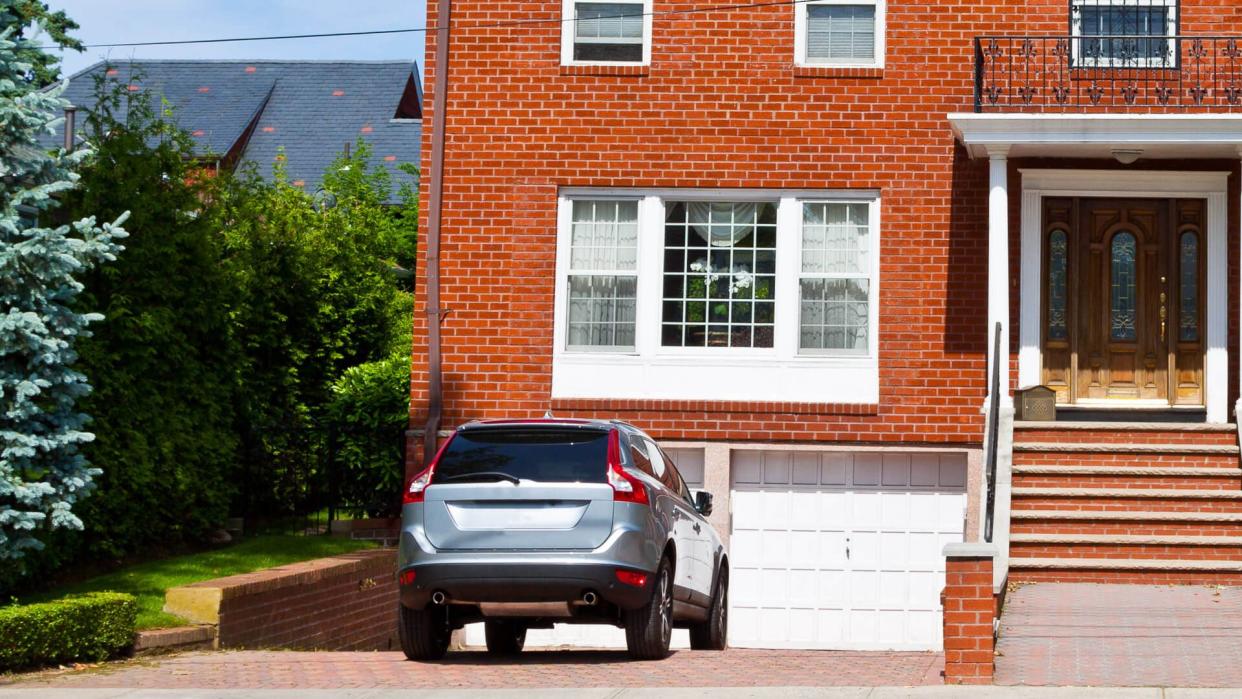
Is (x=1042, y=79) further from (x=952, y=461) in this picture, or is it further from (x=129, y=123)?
(x=129, y=123)

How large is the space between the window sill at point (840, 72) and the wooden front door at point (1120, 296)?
2327mm

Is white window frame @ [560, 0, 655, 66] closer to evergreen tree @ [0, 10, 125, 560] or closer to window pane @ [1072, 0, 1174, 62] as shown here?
window pane @ [1072, 0, 1174, 62]

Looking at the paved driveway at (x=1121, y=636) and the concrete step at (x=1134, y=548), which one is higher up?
the concrete step at (x=1134, y=548)

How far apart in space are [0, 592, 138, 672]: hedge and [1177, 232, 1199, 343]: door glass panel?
36.6 feet

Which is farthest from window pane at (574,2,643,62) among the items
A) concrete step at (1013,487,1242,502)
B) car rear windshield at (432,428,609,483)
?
car rear windshield at (432,428,609,483)

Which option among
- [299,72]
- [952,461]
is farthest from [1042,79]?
[299,72]

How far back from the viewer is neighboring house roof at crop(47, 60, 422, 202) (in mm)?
43094

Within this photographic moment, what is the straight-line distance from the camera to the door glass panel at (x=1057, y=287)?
18.0 m

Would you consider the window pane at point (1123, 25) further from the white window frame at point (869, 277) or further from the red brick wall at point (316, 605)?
the red brick wall at point (316, 605)

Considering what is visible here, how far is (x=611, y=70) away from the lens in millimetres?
18234

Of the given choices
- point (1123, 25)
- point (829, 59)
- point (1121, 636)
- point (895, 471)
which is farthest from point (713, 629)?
point (1123, 25)

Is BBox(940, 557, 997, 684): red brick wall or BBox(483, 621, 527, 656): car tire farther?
BBox(483, 621, 527, 656): car tire

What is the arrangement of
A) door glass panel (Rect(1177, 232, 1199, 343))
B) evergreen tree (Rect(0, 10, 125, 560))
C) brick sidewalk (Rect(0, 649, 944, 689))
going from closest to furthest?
brick sidewalk (Rect(0, 649, 944, 689))
evergreen tree (Rect(0, 10, 125, 560))
door glass panel (Rect(1177, 232, 1199, 343))

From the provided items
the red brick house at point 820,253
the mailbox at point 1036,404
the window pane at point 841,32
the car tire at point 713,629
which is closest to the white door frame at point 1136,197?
the red brick house at point 820,253
